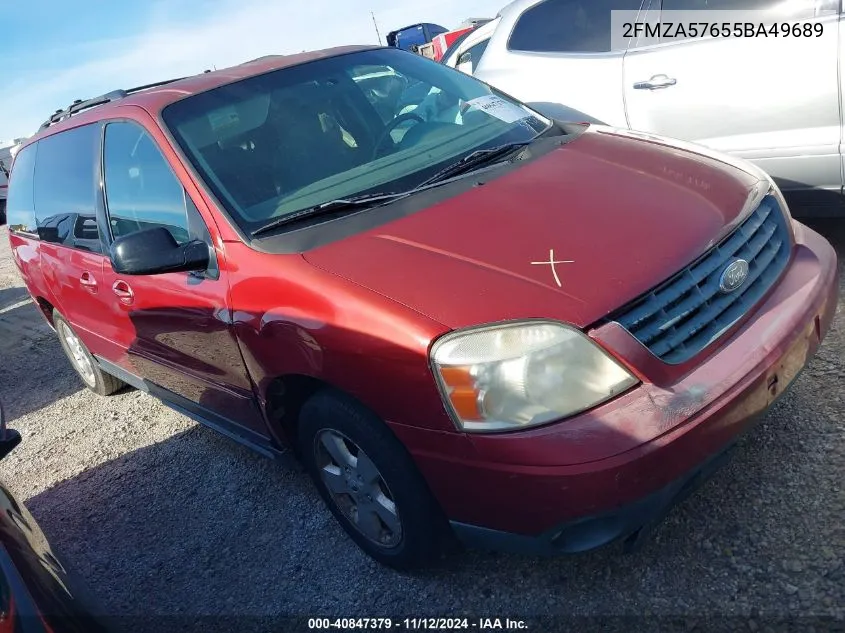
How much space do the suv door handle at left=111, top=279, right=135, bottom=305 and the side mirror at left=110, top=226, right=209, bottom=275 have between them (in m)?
0.65

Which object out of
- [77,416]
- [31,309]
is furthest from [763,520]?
[31,309]

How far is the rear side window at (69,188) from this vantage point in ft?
11.7

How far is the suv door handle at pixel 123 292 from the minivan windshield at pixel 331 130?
2.65ft

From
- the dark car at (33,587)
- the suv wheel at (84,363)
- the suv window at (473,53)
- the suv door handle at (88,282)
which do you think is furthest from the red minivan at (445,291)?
the suv window at (473,53)

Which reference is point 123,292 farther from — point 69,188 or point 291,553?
point 291,553

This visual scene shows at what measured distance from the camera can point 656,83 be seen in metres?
4.18

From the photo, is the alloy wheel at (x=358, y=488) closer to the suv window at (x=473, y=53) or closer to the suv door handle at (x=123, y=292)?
the suv door handle at (x=123, y=292)

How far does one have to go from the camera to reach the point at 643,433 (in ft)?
6.11

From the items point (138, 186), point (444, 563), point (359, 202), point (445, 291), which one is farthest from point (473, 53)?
point (444, 563)

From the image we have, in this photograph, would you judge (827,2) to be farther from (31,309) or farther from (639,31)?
(31,309)

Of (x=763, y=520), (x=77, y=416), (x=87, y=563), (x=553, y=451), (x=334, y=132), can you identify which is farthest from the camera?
(x=77, y=416)

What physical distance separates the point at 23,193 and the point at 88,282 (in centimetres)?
149

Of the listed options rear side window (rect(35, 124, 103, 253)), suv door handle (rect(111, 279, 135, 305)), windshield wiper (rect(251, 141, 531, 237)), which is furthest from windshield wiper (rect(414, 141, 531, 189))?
rear side window (rect(35, 124, 103, 253))

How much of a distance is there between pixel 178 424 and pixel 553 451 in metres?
2.95
